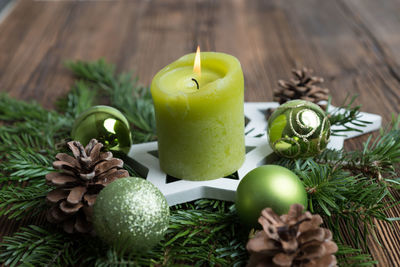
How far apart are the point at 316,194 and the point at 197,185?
0.14 meters

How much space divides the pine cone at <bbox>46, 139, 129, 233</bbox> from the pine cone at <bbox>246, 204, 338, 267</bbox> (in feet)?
0.58

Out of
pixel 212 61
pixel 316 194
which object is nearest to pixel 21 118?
pixel 212 61

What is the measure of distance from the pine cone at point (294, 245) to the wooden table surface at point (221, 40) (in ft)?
1.03

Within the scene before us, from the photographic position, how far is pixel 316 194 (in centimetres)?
48

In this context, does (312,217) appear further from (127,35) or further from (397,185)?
(127,35)

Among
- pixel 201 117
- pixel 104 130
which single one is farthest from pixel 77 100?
pixel 201 117

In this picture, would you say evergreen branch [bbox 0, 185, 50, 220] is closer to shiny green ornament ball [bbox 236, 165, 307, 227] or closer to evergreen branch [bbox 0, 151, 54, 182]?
evergreen branch [bbox 0, 151, 54, 182]

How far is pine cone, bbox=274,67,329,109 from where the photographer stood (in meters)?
0.65

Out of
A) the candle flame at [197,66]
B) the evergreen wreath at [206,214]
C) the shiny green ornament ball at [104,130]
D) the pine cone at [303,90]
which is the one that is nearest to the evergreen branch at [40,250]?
the evergreen wreath at [206,214]

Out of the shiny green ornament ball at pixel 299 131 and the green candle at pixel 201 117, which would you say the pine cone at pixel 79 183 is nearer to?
the green candle at pixel 201 117

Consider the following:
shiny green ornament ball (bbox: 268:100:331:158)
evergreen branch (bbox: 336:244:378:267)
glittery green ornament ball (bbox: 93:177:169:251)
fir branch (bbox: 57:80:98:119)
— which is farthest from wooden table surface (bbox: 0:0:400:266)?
glittery green ornament ball (bbox: 93:177:169:251)

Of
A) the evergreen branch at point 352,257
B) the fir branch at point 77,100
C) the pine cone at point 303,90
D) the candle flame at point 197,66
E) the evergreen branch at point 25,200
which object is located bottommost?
the fir branch at point 77,100

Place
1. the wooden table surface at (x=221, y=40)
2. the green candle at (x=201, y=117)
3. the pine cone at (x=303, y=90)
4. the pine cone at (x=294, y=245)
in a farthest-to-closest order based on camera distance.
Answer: the wooden table surface at (x=221, y=40) < the pine cone at (x=303, y=90) < the green candle at (x=201, y=117) < the pine cone at (x=294, y=245)

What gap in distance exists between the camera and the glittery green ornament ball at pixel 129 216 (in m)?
0.41
